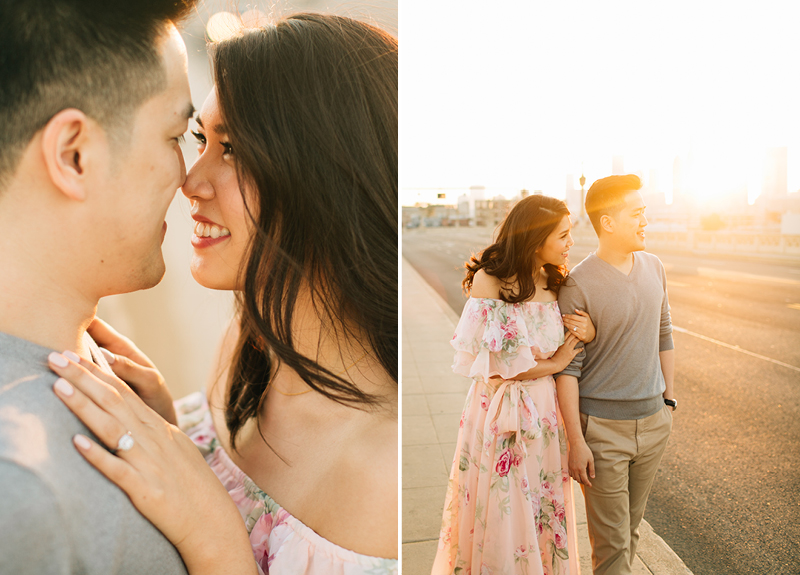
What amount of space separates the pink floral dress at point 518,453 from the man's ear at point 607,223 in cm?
36

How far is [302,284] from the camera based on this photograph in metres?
1.20

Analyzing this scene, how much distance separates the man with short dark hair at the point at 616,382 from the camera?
1.85 m

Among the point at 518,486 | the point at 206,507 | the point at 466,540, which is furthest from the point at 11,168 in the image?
the point at 466,540

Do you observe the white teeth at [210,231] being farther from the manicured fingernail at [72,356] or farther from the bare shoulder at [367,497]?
the bare shoulder at [367,497]

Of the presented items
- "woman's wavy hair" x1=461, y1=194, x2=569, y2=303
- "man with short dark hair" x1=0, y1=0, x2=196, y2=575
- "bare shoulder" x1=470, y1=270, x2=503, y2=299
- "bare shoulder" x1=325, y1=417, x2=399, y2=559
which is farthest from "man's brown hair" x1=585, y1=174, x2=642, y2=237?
"man with short dark hair" x1=0, y1=0, x2=196, y2=575

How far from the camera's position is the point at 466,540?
204 centimetres

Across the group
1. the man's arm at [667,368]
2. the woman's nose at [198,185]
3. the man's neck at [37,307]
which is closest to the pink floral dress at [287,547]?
the man's neck at [37,307]

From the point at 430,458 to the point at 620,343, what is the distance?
6.15ft

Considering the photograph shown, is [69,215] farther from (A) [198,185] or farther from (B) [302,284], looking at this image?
(B) [302,284]

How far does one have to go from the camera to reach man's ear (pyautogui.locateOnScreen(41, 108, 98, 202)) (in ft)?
2.52

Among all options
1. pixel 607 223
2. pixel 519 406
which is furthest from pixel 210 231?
pixel 607 223

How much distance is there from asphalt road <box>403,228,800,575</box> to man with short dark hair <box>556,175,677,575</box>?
100 cm

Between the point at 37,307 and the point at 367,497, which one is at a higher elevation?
the point at 37,307

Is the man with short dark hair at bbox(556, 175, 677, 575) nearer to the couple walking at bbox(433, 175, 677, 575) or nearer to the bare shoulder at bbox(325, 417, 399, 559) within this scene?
the couple walking at bbox(433, 175, 677, 575)
